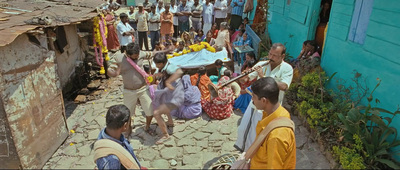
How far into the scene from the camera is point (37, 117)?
484 cm

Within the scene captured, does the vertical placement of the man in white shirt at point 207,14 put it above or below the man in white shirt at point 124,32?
above

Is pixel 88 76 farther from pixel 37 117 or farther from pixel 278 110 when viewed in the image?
Answer: pixel 278 110

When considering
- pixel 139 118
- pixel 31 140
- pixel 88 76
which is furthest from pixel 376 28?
pixel 88 76

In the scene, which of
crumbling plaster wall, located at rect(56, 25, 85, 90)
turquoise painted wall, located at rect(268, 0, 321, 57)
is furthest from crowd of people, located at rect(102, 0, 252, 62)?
crumbling plaster wall, located at rect(56, 25, 85, 90)

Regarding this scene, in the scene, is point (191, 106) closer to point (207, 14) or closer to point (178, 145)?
point (178, 145)

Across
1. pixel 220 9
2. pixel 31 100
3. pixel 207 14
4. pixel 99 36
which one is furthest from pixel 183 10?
pixel 31 100

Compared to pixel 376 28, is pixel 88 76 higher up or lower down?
lower down

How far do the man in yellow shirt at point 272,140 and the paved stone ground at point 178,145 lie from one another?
2.39 meters

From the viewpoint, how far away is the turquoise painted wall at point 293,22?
7172mm

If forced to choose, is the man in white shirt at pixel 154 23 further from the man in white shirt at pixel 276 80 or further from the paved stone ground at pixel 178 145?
the man in white shirt at pixel 276 80

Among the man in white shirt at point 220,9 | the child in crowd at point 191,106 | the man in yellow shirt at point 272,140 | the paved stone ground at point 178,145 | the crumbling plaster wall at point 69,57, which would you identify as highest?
the man in white shirt at point 220,9

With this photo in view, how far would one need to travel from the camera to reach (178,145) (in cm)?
554

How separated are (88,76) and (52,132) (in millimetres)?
4075

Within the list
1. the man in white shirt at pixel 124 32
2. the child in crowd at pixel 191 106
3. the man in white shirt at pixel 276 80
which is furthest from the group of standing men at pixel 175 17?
the man in white shirt at pixel 276 80
